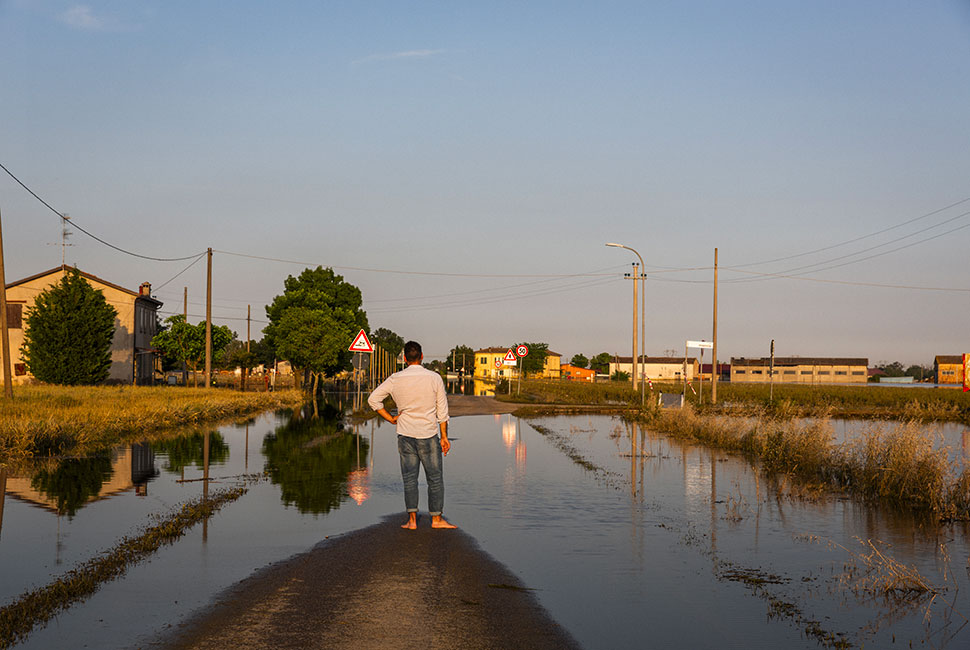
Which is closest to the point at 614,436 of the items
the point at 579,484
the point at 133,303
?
the point at 579,484

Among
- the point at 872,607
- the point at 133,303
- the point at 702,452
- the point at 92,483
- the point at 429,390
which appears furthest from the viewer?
the point at 133,303

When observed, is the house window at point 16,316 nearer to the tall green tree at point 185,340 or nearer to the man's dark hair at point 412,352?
the tall green tree at point 185,340

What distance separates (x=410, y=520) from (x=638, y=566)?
2.91m

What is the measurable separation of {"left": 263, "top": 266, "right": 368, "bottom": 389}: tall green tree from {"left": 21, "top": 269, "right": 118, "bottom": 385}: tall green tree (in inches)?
676

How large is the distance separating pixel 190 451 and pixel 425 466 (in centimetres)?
1071

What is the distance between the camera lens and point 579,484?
13945mm

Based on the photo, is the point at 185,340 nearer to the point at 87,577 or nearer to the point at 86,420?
the point at 86,420

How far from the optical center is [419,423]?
9766 mm

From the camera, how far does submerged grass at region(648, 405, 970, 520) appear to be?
483 inches

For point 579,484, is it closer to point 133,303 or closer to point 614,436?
point 614,436

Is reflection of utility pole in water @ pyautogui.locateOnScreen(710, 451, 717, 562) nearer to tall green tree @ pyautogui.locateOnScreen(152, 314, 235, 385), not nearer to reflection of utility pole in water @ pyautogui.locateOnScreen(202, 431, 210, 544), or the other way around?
reflection of utility pole in water @ pyautogui.locateOnScreen(202, 431, 210, 544)

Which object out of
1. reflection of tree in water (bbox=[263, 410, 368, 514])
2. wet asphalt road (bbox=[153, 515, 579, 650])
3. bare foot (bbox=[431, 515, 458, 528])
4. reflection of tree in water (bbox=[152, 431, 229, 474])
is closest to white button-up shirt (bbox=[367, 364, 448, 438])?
bare foot (bbox=[431, 515, 458, 528])

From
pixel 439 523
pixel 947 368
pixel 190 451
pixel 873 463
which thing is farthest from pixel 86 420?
pixel 947 368

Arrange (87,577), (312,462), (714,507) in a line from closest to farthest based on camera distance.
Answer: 1. (87,577)
2. (714,507)
3. (312,462)
